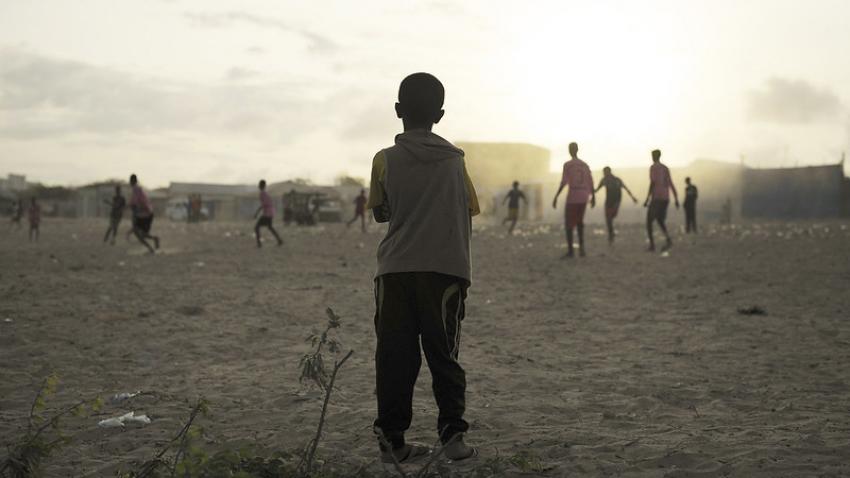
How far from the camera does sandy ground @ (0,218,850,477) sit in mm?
3334

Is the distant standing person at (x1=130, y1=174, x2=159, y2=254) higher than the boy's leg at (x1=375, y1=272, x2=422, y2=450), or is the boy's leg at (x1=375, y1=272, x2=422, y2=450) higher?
the distant standing person at (x1=130, y1=174, x2=159, y2=254)

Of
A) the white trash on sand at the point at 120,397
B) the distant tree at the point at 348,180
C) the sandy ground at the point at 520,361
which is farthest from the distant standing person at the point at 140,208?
the distant tree at the point at 348,180

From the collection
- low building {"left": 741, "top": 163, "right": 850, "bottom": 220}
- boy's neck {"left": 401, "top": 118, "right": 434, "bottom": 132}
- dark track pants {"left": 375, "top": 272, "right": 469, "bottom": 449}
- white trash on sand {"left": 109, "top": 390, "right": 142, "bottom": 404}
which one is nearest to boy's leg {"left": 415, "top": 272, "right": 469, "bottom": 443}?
dark track pants {"left": 375, "top": 272, "right": 469, "bottom": 449}

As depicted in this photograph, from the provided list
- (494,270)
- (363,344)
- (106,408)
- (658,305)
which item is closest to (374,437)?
(106,408)

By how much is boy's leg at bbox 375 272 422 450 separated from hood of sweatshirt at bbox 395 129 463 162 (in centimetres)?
48

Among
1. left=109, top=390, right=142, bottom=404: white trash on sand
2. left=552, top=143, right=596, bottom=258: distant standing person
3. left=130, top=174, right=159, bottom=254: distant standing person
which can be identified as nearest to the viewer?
left=109, top=390, right=142, bottom=404: white trash on sand

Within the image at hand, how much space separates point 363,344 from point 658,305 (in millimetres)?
3552

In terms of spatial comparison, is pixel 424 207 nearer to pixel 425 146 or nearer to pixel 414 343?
pixel 425 146

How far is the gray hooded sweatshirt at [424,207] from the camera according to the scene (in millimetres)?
3012

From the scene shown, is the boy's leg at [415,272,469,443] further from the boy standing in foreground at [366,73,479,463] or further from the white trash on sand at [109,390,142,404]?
the white trash on sand at [109,390,142,404]

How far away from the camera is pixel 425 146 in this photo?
3057mm

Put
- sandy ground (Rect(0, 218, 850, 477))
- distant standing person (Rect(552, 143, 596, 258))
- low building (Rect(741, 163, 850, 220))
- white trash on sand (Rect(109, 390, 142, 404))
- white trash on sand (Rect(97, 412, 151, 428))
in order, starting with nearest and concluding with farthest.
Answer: sandy ground (Rect(0, 218, 850, 477)) → white trash on sand (Rect(97, 412, 151, 428)) → white trash on sand (Rect(109, 390, 142, 404)) → distant standing person (Rect(552, 143, 596, 258)) → low building (Rect(741, 163, 850, 220))

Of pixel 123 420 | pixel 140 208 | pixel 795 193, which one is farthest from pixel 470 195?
pixel 795 193

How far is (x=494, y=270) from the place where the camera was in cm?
1166
